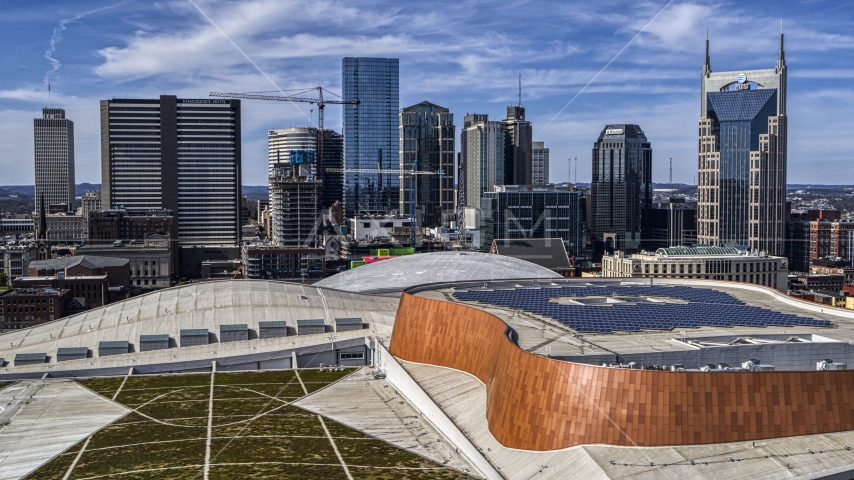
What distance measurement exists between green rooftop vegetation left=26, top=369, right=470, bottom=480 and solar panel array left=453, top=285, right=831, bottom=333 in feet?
45.5

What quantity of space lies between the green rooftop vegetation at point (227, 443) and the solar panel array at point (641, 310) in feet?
45.5

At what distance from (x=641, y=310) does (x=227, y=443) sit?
87.4 ft

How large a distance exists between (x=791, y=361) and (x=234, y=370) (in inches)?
1657

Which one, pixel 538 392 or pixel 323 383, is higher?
pixel 538 392

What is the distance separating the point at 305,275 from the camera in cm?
16400

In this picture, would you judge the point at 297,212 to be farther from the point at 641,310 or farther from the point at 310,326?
the point at 641,310

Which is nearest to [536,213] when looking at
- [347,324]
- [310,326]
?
[347,324]

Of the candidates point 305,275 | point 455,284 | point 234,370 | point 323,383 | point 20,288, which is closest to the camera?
point 323,383

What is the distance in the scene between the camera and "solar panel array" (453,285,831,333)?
51.2m

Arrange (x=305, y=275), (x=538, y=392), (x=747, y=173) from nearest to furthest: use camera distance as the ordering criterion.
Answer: (x=538, y=392) < (x=305, y=275) < (x=747, y=173)

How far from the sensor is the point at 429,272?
10400cm

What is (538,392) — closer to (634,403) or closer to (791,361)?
(634,403)

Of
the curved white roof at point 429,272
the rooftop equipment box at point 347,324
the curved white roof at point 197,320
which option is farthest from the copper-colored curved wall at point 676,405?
the curved white roof at point 429,272

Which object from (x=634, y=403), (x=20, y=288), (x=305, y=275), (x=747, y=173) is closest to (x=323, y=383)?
(x=634, y=403)
